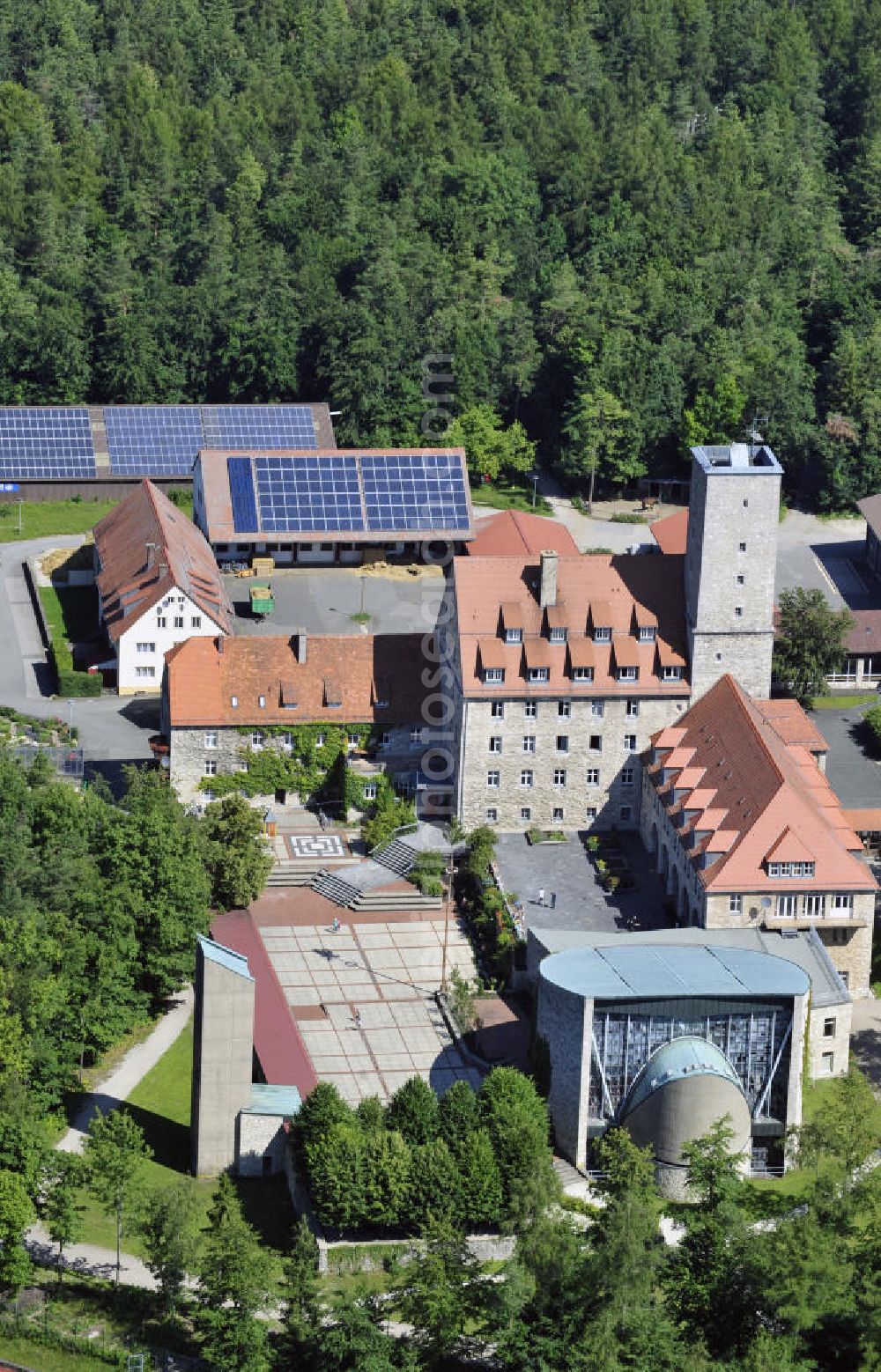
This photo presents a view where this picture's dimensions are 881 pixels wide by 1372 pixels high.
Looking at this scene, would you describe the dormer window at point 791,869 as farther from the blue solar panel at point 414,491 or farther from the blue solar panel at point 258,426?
the blue solar panel at point 258,426

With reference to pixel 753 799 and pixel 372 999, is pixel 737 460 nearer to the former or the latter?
pixel 753 799

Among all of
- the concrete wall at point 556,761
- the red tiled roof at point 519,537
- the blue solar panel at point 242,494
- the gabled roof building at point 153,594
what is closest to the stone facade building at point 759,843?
the concrete wall at point 556,761

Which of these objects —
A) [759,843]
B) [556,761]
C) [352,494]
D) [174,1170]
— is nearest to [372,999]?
[174,1170]

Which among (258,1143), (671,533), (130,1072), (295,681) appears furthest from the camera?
(671,533)

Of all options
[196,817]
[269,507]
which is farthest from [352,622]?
[196,817]

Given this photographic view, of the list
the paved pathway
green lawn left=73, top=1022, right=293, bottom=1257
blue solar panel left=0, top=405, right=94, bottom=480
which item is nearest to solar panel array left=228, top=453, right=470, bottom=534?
blue solar panel left=0, top=405, right=94, bottom=480

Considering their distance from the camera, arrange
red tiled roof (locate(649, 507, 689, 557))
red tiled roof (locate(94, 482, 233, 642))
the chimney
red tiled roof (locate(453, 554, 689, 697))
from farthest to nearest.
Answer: red tiled roof (locate(649, 507, 689, 557)) → red tiled roof (locate(94, 482, 233, 642)) → the chimney → red tiled roof (locate(453, 554, 689, 697))

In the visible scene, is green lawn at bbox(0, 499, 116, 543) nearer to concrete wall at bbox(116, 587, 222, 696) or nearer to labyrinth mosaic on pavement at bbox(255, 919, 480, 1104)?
concrete wall at bbox(116, 587, 222, 696)
